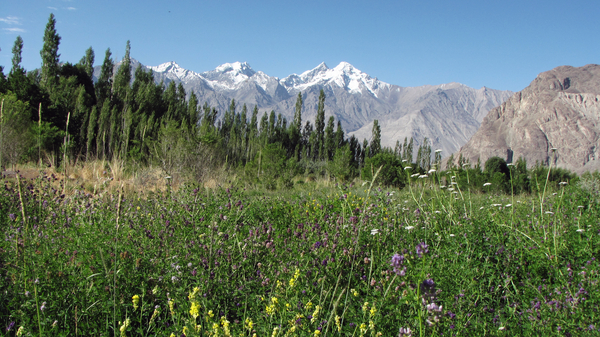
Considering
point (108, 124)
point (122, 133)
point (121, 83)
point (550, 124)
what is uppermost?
point (550, 124)

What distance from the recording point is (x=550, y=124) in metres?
122

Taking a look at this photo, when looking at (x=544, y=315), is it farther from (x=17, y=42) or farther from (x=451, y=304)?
(x=17, y=42)

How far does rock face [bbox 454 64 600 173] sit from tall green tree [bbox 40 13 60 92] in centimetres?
12019

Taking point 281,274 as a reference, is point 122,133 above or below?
above

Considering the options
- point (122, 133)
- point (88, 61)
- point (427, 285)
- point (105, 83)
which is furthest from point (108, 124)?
point (427, 285)

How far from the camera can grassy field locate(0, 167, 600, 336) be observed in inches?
59.1

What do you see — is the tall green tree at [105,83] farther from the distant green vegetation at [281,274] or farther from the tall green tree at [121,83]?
the distant green vegetation at [281,274]

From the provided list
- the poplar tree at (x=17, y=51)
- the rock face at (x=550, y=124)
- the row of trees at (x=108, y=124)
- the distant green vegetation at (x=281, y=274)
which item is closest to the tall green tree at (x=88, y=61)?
the row of trees at (x=108, y=124)

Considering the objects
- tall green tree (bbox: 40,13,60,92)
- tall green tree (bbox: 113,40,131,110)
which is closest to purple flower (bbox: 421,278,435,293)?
tall green tree (bbox: 113,40,131,110)

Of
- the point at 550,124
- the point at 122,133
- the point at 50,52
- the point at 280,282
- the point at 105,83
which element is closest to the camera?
the point at 280,282

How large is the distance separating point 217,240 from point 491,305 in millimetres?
1948

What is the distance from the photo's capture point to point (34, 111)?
16.9m

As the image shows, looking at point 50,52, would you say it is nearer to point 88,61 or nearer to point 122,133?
point 88,61

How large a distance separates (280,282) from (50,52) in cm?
3380
